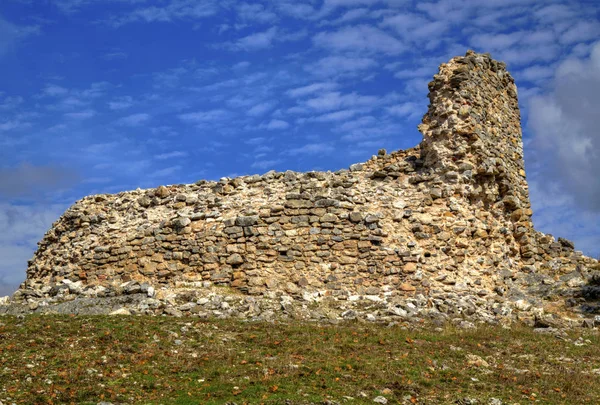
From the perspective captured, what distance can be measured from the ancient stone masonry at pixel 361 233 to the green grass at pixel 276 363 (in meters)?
2.96

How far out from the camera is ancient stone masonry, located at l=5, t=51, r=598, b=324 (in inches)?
688

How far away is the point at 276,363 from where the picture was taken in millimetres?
11430

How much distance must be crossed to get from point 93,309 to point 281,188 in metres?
6.35

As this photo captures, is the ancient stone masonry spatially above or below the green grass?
above

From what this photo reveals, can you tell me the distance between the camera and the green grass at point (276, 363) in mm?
10094

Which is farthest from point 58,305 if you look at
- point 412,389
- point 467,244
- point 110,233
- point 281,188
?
point 467,244

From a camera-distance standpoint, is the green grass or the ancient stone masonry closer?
the green grass

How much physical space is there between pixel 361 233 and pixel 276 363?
696 cm

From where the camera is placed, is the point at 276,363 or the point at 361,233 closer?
the point at 276,363

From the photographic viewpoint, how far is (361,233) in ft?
58.4

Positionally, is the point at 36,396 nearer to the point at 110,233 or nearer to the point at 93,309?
the point at 93,309

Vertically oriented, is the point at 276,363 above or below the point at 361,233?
below

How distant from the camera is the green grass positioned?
10.1 m

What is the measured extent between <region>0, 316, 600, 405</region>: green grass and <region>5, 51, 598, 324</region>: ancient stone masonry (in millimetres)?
2957
